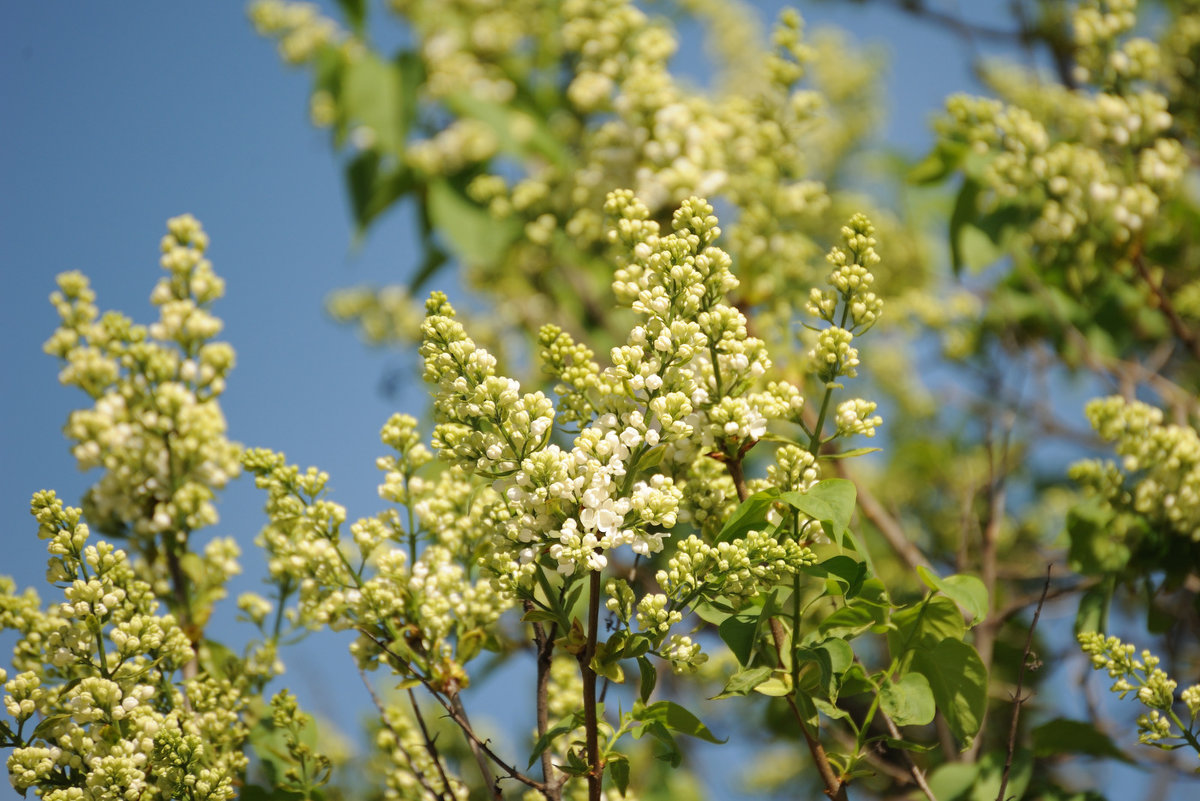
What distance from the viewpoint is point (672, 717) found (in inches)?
53.4

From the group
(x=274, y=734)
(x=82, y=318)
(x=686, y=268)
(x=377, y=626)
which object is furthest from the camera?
(x=82, y=318)

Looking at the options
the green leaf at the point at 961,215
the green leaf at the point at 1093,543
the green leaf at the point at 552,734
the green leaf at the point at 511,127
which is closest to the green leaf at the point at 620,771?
the green leaf at the point at 552,734

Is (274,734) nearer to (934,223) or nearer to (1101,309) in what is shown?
(1101,309)

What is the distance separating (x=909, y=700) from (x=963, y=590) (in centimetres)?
17

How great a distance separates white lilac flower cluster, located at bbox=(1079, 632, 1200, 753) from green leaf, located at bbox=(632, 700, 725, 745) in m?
0.58

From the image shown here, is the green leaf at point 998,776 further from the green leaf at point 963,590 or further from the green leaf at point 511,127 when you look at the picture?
the green leaf at point 511,127

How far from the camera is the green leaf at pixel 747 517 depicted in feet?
4.24

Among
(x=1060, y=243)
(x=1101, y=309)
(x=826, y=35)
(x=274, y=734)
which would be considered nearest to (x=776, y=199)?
(x=1060, y=243)

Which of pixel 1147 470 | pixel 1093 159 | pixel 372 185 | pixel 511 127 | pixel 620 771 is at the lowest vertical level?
pixel 620 771

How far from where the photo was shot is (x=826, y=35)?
5.14 m

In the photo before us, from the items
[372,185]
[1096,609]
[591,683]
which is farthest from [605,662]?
[372,185]

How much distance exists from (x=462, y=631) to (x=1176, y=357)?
103 inches

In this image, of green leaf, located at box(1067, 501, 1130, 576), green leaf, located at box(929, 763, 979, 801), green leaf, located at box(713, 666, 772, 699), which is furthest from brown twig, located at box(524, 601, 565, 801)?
green leaf, located at box(1067, 501, 1130, 576)

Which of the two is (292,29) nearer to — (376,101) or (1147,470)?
(376,101)
